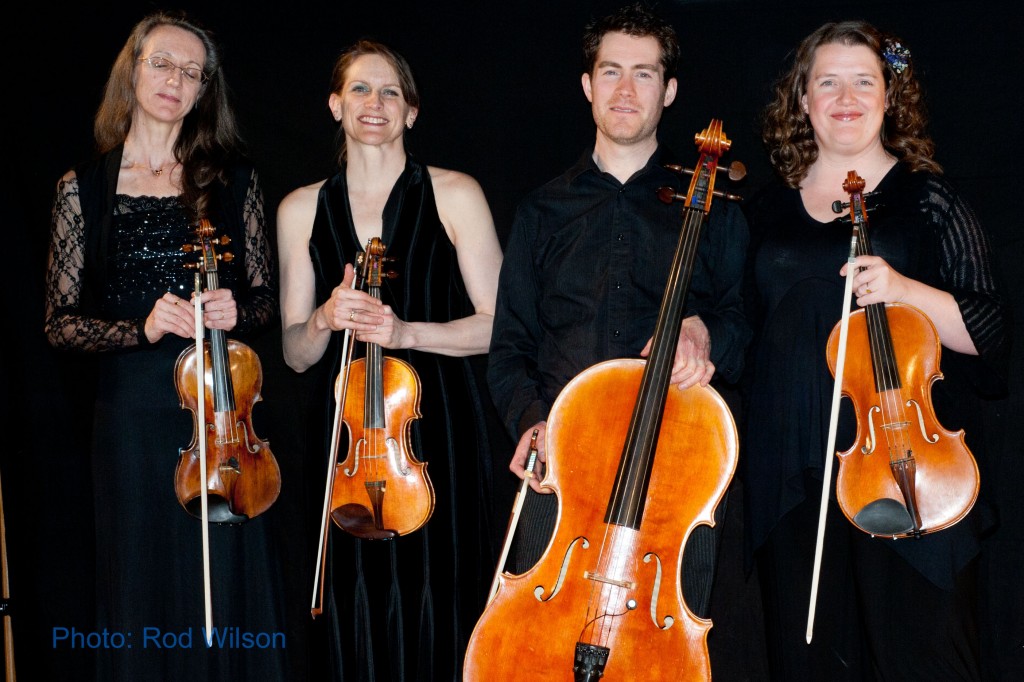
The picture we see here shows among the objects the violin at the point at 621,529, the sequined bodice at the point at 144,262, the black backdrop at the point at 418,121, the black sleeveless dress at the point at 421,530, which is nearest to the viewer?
the violin at the point at 621,529

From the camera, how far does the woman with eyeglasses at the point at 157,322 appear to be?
9.56 feet

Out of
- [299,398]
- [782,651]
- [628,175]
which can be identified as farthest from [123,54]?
[782,651]

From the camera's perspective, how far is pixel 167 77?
3062 millimetres

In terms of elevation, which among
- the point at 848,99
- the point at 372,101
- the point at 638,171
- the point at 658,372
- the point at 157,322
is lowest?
the point at 658,372

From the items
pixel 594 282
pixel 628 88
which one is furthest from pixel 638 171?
pixel 594 282

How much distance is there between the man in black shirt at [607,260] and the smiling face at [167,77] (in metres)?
1.05

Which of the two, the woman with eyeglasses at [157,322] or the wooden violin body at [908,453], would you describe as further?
the woman with eyeglasses at [157,322]

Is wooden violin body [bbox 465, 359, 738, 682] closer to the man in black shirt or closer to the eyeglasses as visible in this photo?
the man in black shirt

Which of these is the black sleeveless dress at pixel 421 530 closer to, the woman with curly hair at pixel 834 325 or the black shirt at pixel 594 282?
the black shirt at pixel 594 282

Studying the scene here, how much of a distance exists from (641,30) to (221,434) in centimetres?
148

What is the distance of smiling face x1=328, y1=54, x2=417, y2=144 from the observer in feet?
9.87

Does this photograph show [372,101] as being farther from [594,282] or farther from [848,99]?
[848,99]

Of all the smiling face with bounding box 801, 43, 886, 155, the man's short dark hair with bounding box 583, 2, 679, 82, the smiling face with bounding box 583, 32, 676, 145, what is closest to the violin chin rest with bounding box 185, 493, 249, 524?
the smiling face with bounding box 583, 32, 676, 145

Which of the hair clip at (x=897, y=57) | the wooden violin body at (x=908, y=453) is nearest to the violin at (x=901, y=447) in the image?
the wooden violin body at (x=908, y=453)
